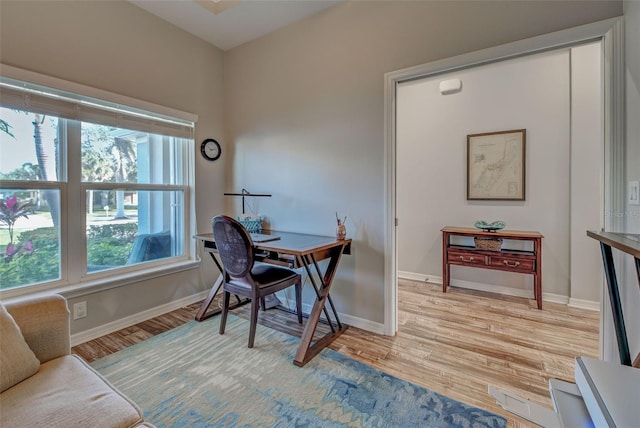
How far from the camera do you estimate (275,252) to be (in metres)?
1.98

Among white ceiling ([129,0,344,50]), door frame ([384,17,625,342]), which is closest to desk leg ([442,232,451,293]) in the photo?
door frame ([384,17,625,342])

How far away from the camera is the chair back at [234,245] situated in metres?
1.92

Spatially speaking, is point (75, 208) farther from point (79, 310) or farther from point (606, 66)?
point (606, 66)

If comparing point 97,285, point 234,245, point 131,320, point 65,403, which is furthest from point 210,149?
point 65,403

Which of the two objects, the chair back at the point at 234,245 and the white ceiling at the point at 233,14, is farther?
the white ceiling at the point at 233,14

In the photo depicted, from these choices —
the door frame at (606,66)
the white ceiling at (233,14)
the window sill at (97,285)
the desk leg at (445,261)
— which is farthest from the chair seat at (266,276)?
the white ceiling at (233,14)

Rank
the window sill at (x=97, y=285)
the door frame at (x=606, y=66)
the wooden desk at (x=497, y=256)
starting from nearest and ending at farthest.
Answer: the door frame at (x=606, y=66) → the window sill at (x=97, y=285) → the wooden desk at (x=497, y=256)

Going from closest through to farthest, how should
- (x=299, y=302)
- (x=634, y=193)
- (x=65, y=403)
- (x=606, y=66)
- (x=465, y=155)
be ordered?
(x=65, y=403) < (x=634, y=193) < (x=606, y=66) < (x=299, y=302) < (x=465, y=155)

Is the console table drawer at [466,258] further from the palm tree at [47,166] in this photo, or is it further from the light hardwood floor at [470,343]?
the palm tree at [47,166]

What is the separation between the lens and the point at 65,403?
Result: 3.00 feet

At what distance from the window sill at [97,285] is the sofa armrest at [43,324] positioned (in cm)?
100

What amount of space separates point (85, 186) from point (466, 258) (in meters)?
3.52

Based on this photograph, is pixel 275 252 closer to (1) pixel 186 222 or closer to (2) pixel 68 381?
(2) pixel 68 381

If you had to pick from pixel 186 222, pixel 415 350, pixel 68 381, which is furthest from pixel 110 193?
pixel 415 350
